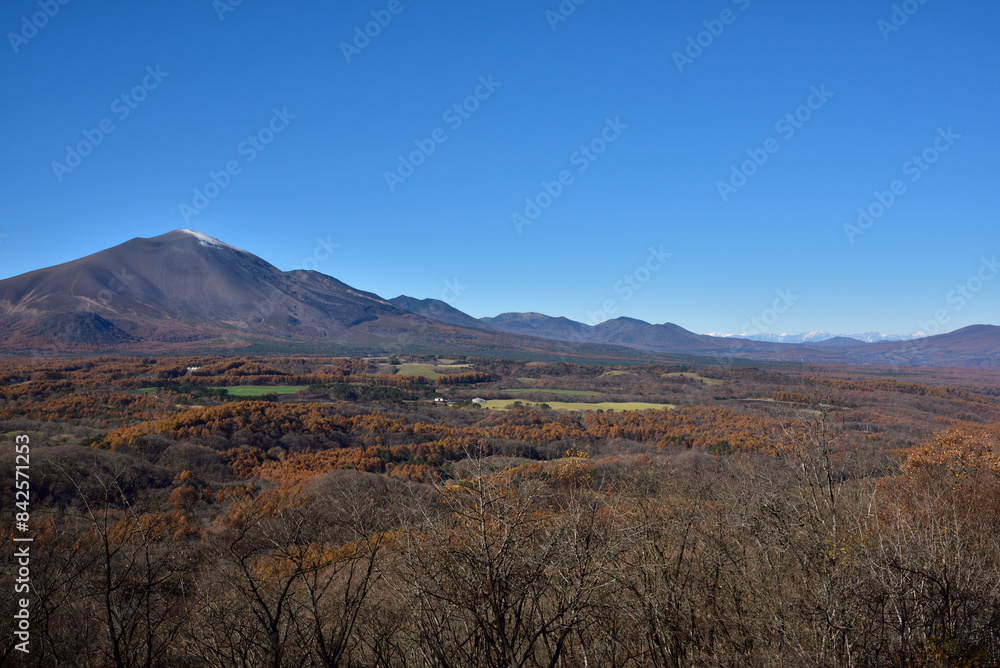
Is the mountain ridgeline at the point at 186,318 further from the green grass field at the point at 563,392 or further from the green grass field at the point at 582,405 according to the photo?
the green grass field at the point at 582,405

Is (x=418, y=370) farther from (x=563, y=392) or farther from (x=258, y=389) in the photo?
(x=258, y=389)

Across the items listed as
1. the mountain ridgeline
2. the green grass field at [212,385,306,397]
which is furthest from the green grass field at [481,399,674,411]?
the mountain ridgeline

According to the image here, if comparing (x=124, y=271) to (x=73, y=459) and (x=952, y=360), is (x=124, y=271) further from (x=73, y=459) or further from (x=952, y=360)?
(x=952, y=360)

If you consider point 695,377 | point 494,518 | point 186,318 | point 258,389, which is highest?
point 186,318

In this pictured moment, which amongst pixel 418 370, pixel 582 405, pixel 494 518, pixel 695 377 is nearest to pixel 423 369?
pixel 418 370

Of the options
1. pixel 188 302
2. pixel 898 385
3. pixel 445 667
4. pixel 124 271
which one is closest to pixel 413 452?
pixel 445 667
